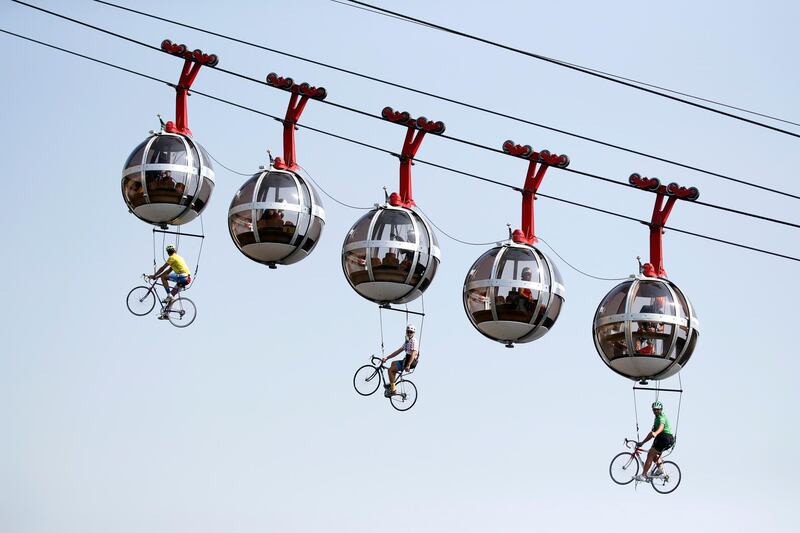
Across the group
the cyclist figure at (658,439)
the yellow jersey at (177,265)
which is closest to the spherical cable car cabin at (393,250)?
the yellow jersey at (177,265)

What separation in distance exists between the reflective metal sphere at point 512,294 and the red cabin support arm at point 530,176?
38 cm

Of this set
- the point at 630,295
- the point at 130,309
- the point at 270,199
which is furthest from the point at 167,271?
the point at 630,295

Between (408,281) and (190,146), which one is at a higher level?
(190,146)

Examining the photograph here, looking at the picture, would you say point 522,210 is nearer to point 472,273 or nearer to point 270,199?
point 472,273

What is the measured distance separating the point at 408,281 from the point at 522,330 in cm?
183

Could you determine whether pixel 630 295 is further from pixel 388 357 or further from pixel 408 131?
pixel 388 357

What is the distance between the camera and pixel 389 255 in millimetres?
29234

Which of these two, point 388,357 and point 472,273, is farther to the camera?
point 388,357

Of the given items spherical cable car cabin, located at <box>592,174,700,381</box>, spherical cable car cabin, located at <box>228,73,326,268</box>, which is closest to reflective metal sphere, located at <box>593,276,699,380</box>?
spherical cable car cabin, located at <box>592,174,700,381</box>

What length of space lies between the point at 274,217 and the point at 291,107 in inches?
73.5

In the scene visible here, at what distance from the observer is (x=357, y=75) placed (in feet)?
98.7

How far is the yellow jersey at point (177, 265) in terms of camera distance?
36.2 m

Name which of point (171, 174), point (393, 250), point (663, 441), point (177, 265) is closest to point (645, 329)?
point (393, 250)

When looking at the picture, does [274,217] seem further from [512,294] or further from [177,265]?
[177,265]
